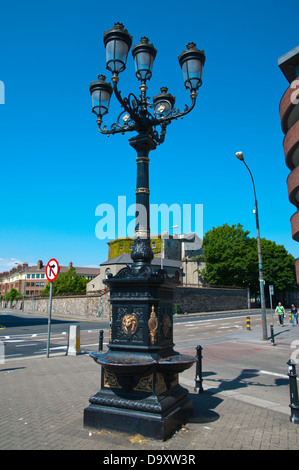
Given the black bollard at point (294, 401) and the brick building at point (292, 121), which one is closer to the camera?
the black bollard at point (294, 401)

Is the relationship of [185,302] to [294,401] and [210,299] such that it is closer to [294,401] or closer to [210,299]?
[210,299]

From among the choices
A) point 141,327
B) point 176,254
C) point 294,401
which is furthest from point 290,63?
point 176,254

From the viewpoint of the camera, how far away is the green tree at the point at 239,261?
190 feet

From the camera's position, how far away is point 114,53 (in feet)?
17.8

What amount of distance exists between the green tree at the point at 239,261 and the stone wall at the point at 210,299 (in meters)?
2.79

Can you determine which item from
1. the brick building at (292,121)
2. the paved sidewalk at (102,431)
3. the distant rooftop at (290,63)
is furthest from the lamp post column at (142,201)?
the distant rooftop at (290,63)

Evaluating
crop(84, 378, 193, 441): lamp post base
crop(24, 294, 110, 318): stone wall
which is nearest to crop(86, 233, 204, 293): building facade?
crop(24, 294, 110, 318): stone wall

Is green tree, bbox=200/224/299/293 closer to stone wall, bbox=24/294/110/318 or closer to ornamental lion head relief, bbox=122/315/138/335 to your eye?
stone wall, bbox=24/294/110/318

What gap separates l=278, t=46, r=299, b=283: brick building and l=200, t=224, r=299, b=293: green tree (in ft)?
137

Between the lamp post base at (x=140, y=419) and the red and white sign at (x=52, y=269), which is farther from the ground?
the red and white sign at (x=52, y=269)

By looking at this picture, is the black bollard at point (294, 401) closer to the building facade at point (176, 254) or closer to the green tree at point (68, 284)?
the building facade at point (176, 254)

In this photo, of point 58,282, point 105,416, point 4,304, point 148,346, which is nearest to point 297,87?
point 148,346

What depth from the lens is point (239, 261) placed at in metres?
57.8
